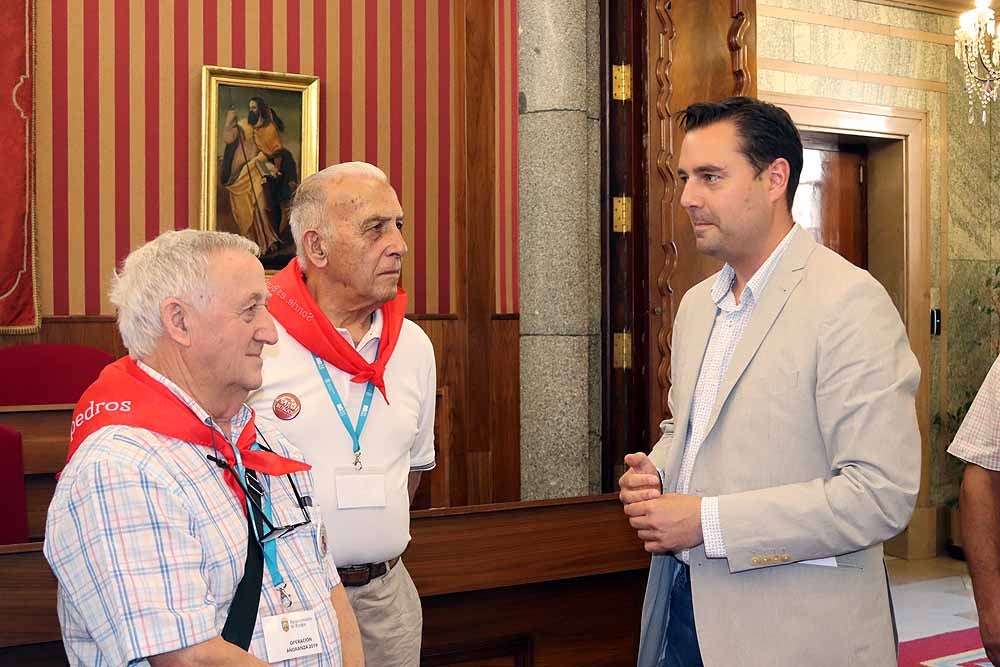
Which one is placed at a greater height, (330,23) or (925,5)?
(925,5)

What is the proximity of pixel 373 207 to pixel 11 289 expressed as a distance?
11.1 feet

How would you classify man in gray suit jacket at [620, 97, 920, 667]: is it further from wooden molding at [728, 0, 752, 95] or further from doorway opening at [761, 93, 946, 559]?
doorway opening at [761, 93, 946, 559]

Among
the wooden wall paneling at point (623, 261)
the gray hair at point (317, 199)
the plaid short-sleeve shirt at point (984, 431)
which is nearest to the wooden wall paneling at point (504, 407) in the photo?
the wooden wall paneling at point (623, 261)

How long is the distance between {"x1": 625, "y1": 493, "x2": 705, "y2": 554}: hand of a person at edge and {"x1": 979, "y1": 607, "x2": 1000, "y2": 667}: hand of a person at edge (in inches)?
30.2

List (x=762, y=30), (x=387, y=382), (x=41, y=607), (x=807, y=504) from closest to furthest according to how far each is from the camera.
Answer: (x=807, y=504) → (x=41, y=607) → (x=387, y=382) → (x=762, y=30)

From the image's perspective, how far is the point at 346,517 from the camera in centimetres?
224

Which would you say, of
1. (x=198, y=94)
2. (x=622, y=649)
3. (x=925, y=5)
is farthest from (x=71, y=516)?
(x=925, y=5)

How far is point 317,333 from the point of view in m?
2.34

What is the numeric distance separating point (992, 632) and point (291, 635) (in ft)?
4.74

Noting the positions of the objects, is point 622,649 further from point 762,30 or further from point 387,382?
point 762,30

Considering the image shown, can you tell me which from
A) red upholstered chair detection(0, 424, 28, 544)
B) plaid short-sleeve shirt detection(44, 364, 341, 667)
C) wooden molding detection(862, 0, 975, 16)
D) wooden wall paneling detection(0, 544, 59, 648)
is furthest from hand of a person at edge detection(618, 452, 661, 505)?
wooden molding detection(862, 0, 975, 16)

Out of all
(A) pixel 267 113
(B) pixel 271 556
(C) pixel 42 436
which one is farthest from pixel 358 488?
(A) pixel 267 113

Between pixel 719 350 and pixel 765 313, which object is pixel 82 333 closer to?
pixel 719 350

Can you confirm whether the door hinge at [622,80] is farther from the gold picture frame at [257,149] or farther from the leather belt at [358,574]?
the leather belt at [358,574]
